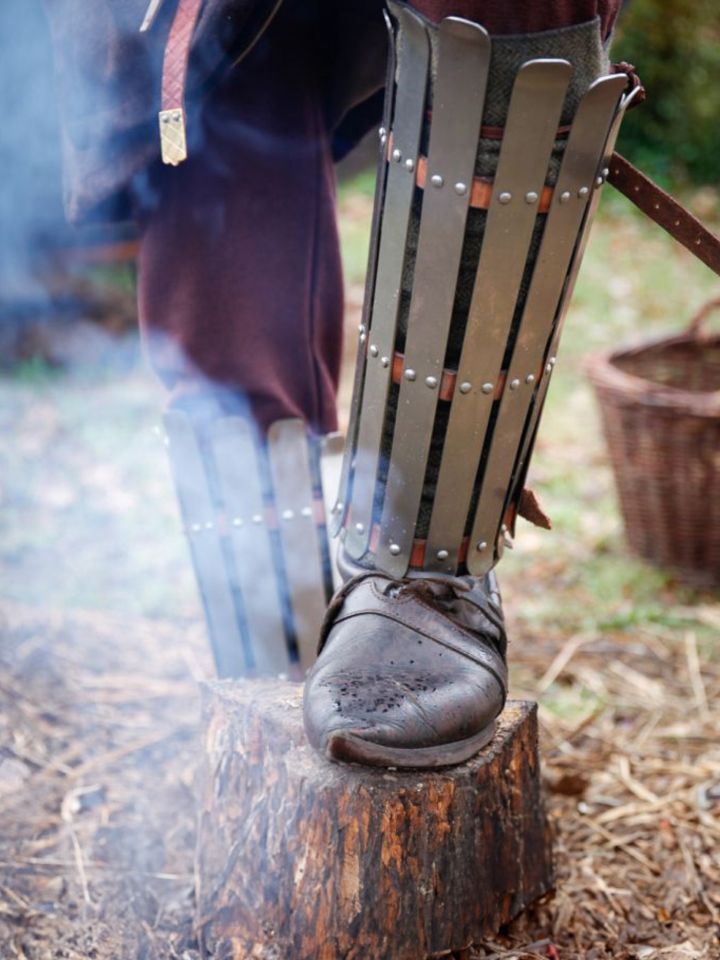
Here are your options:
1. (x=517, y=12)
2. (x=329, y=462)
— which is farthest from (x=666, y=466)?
(x=517, y=12)

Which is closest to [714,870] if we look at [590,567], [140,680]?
[140,680]

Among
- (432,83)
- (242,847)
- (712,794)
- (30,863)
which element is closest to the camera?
(432,83)

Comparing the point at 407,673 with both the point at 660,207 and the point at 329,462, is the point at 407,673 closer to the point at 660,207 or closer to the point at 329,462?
the point at 329,462

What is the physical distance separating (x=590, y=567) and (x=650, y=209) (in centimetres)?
172

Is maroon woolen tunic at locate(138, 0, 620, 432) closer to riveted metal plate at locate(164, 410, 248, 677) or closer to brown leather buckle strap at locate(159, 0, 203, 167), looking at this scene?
riveted metal plate at locate(164, 410, 248, 677)

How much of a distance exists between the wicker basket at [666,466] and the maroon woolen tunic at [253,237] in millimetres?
1315

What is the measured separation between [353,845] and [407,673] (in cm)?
20

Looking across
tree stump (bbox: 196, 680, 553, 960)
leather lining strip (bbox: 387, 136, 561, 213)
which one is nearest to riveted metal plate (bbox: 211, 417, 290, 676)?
tree stump (bbox: 196, 680, 553, 960)

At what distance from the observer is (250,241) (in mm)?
1388

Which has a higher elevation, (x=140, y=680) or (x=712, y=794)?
(x=712, y=794)

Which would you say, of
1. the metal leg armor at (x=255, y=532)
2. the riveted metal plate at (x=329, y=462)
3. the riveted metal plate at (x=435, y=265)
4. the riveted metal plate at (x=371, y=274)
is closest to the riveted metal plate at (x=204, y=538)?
the metal leg armor at (x=255, y=532)

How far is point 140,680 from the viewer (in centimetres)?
195

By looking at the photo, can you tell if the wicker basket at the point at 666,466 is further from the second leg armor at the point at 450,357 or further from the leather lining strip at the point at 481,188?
the leather lining strip at the point at 481,188

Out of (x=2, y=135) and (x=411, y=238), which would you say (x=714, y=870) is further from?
(x=2, y=135)
